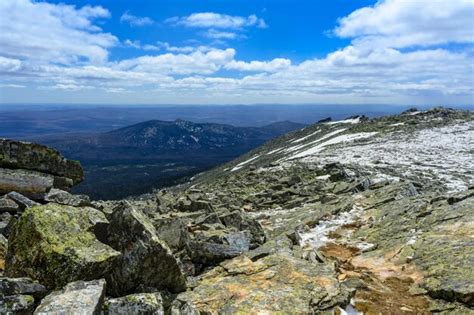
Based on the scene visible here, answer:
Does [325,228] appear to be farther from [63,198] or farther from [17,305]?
[17,305]

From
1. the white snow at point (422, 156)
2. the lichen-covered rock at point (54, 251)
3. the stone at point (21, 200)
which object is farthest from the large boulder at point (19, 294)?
the white snow at point (422, 156)

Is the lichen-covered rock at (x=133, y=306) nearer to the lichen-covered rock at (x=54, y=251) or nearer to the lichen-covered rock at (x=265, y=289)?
the lichen-covered rock at (x=265, y=289)

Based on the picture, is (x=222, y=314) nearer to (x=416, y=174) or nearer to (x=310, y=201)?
(x=310, y=201)

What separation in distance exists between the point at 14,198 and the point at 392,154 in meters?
45.0

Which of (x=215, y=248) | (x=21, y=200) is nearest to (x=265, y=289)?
(x=215, y=248)

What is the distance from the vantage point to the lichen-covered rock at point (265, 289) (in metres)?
9.85

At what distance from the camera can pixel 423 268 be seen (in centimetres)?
1368

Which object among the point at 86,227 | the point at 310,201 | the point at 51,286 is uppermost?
the point at 86,227

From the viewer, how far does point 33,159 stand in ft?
53.3

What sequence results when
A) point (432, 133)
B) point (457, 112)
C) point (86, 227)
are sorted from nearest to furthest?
point (86, 227)
point (432, 133)
point (457, 112)

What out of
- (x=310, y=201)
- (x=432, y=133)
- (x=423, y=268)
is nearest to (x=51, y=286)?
(x=423, y=268)

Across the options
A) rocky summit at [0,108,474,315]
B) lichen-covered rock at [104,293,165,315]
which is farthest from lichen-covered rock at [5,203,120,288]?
lichen-covered rock at [104,293,165,315]

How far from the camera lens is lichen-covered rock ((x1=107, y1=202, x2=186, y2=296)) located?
31.0ft

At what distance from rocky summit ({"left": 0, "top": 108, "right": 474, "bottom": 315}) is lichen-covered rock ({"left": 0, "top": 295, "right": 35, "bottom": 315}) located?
2 cm
